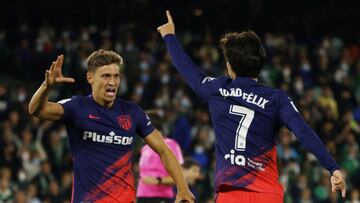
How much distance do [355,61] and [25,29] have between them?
27.6 ft

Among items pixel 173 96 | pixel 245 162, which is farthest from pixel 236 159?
pixel 173 96

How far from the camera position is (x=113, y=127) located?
705 cm

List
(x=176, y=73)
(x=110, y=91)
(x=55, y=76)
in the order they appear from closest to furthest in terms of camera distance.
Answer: (x=55, y=76), (x=110, y=91), (x=176, y=73)

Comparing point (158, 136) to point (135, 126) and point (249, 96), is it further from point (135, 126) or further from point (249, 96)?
point (249, 96)

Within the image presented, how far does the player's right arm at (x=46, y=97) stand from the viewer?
6.49m

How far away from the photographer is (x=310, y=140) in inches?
251

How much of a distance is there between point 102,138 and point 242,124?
1.11 metres

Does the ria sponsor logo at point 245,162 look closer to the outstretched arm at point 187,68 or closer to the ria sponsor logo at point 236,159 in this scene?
the ria sponsor logo at point 236,159

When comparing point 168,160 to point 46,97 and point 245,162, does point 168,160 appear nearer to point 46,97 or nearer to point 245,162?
point 245,162

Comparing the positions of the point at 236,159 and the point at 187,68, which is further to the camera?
the point at 187,68

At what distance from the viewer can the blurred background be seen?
16.5m

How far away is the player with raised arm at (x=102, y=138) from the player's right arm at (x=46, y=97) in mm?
11

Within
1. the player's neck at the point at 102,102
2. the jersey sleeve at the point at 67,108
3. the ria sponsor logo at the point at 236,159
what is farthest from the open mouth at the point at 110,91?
the ria sponsor logo at the point at 236,159

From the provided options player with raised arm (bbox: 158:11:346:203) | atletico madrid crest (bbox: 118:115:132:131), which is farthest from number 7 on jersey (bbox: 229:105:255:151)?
atletico madrid crest (bbox: 118:115:132:131)
